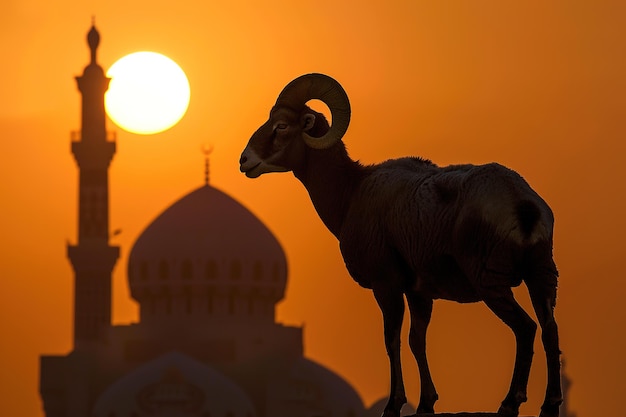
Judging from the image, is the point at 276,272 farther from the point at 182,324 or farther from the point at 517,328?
the point at 517,328

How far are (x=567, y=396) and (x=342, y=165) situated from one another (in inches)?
2478

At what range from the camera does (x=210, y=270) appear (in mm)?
74938

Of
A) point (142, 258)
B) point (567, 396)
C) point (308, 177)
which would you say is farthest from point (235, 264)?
point (308, 177)


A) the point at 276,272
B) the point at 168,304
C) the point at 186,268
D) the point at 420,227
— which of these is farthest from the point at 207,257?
the point at 420,227

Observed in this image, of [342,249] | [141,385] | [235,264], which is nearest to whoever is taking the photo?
[342,249]

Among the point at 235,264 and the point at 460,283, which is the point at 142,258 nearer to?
the point at 235,264

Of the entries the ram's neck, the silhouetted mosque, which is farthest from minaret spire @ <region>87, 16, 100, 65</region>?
the ram's neck

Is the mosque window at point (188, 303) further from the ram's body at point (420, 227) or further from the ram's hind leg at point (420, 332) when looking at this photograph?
the ram's hind leg at point (420, 332)

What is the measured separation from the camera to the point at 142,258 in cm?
7450

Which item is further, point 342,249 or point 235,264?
point 235,264

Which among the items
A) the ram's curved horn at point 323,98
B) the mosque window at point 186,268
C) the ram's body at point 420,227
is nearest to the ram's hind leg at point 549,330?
the ram's body at point 420,227

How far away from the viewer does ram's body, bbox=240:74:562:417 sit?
11.1m

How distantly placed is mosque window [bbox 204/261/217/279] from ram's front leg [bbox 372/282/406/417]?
206 ft

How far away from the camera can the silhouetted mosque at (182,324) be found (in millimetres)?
69938
